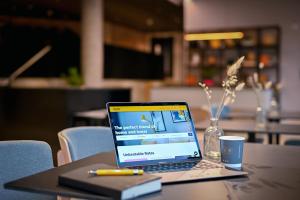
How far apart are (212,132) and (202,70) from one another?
8074mm

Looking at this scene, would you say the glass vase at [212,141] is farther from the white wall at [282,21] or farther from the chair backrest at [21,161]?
the white wall at [282,21]

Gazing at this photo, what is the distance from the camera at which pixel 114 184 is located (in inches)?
43.4

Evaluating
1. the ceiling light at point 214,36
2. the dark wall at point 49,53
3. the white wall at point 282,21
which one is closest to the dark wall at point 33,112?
the dark wall at point 49,53

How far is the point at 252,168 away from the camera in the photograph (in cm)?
156

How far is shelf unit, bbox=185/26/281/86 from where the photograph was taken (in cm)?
908

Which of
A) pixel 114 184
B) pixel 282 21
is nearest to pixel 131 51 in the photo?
pixel 282 21

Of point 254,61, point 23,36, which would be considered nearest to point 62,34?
point 23,36

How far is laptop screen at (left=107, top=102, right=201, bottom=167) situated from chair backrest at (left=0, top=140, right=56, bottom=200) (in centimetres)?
39

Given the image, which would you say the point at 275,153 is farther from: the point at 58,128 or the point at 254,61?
the point at 254,61

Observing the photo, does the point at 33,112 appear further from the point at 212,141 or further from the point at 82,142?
the point at 212,141

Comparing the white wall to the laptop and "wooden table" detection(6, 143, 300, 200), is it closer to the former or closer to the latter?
"wooden table" detection(6, 143, 300, 200)

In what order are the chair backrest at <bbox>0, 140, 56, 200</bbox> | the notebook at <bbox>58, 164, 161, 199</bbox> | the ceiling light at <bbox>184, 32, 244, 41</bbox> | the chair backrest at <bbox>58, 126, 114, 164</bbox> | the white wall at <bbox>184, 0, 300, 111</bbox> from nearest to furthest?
the notebook at <bbox>58, 164, 161, 199</bbox>, the chair backrest at <bbox>0, 140, 56, 200</bbox>, the chair backrest at <bbox>58, 126, 114, 164</bbox>, the white wall at <bbox>184, 0, 300, 111</bbox>, the ceiling light at <bbox>184, 32, 244, 41</bbox>

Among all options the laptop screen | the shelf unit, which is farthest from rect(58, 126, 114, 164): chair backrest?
the shelf unit

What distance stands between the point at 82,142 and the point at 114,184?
37.7 inches
